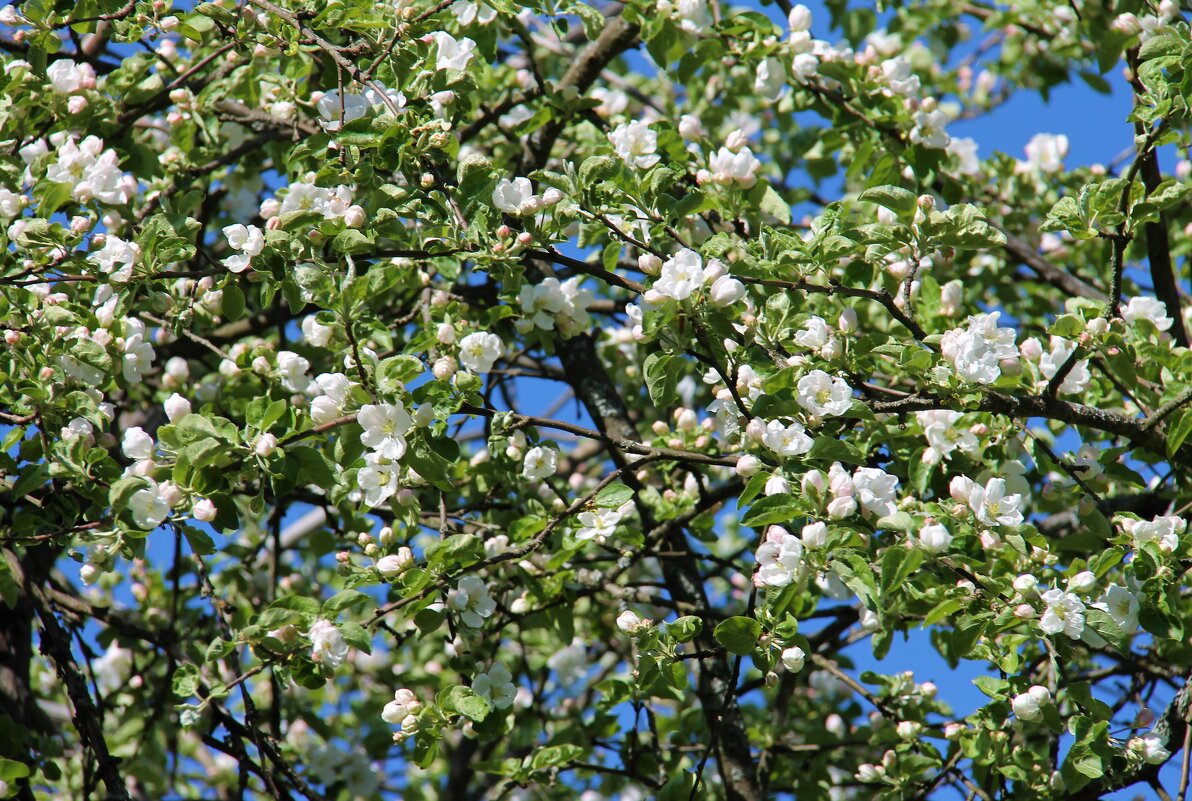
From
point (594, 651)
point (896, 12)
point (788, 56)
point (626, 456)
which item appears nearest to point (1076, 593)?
point (626, 456)

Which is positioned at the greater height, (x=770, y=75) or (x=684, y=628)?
(x=770, y=75)

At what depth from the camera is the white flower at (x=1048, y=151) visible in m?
3.62

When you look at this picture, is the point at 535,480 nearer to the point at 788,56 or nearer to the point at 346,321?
the point at 346,321

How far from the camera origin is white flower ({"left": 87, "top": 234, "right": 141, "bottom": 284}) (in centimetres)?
214

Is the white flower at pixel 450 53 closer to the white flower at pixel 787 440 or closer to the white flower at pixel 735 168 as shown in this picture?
the white flower at pixel 735 168

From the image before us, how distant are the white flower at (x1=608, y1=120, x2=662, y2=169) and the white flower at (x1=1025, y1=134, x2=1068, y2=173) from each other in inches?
65.4

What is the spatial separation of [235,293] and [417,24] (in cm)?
64

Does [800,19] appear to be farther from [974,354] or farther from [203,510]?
[203,510]

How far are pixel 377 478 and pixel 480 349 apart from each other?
375 mm

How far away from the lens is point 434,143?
2.09 m

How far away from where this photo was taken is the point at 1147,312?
2512mm

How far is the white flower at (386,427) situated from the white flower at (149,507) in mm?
372

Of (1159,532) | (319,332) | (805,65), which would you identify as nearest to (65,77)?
(319,332)

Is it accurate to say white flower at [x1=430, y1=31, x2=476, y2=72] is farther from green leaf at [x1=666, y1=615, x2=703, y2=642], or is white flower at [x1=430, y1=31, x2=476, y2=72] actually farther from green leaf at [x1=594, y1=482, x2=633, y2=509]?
green leaf at [x1=666, y1=615, x2=703, y2=642]
